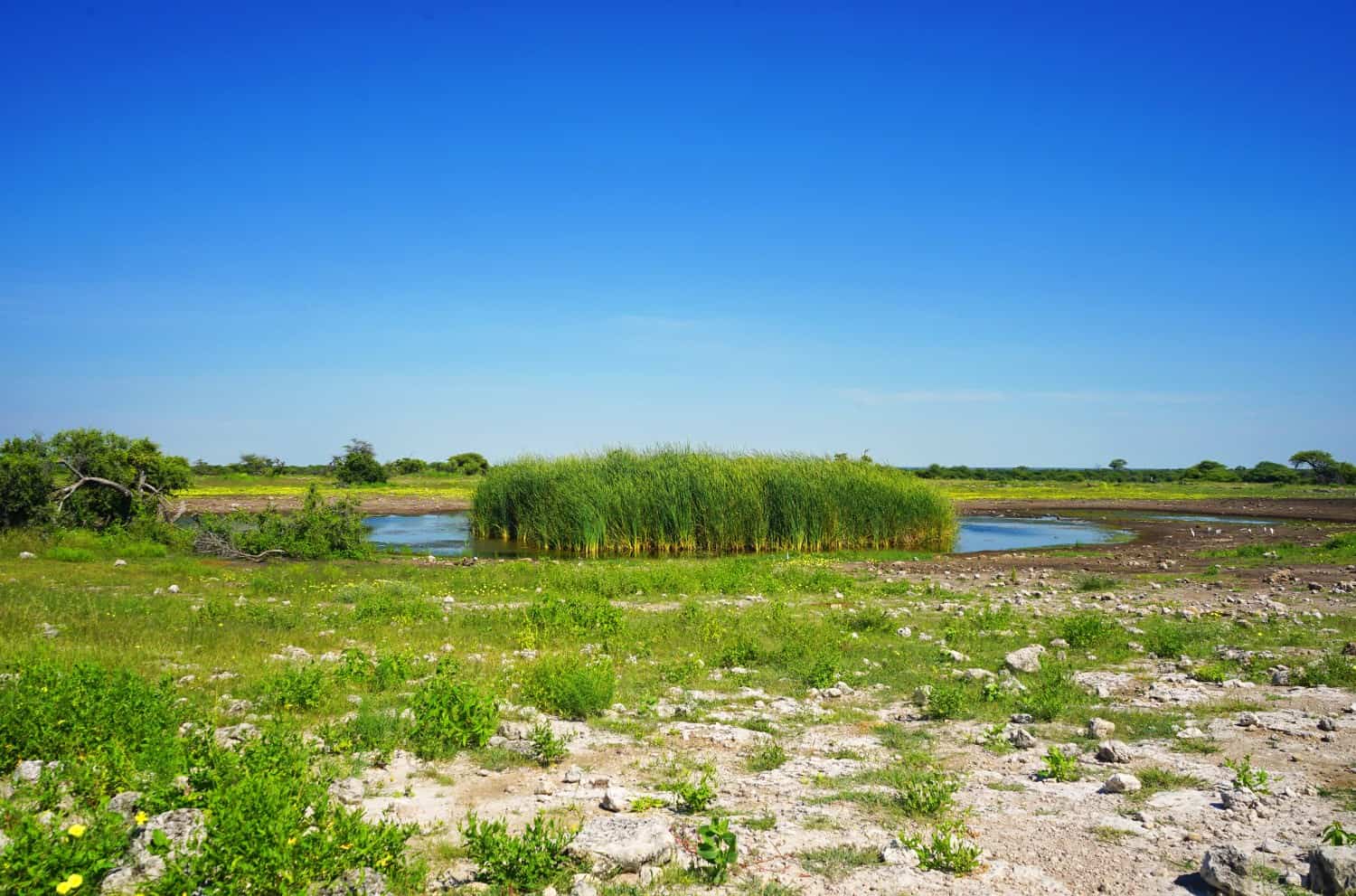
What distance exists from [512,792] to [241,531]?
20.8 metres

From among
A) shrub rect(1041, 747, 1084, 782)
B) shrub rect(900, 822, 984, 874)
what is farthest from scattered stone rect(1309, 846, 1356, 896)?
shrub rect(1041, 747, 1084, 782)

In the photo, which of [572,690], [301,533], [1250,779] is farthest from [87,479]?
[1250,779]

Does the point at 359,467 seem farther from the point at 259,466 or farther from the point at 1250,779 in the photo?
the point at 1250,779

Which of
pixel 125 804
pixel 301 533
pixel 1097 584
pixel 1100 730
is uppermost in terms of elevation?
pixel 301 533

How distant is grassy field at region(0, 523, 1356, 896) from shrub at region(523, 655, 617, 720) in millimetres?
25

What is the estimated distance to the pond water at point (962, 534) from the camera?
1222 inches

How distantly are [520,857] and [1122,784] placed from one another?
445 centimetres

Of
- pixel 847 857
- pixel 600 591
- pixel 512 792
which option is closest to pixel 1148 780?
pixel 847 857

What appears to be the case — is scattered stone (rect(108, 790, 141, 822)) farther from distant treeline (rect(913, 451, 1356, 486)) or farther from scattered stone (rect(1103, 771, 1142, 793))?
distant treeline (rect(913, 451, 1356, 486))

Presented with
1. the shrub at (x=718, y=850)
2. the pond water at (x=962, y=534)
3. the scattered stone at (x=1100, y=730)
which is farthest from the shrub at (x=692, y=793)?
the pond water at (x=962, y=534)

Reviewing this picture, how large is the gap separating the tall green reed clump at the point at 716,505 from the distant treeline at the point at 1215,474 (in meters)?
66.5

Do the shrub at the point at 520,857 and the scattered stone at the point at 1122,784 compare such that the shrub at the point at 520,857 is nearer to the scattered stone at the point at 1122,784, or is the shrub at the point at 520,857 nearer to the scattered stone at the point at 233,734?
the scattered stone at the point at 233,734

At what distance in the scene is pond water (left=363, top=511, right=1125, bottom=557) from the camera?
31.0 metres

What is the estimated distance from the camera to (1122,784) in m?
6.16
